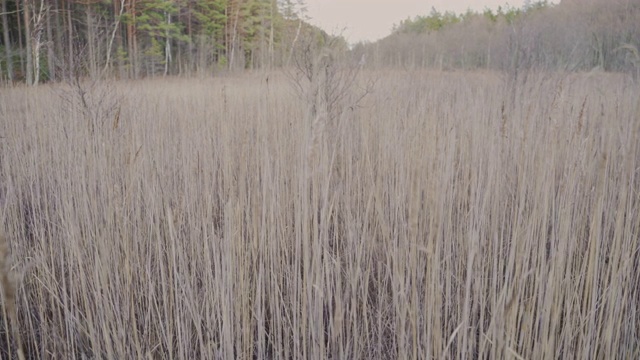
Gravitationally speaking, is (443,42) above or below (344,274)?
above

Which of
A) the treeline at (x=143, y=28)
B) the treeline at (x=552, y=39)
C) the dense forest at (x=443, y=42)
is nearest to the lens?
the dense forest at (x=443, y=42)

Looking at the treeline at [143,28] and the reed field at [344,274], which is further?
the treeline at [143,28]

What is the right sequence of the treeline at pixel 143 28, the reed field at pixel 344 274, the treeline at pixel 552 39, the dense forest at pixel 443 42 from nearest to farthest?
1. the reed field at pixel 344 274
2. the dense forest at pixel 443 42
3. the treeline at pixel 552 39
4. the treeline at pixel 143 28

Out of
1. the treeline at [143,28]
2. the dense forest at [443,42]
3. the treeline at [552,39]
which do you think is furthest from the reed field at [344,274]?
the treeline at [143,28]

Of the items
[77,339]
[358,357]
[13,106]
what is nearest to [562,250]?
[358,357]

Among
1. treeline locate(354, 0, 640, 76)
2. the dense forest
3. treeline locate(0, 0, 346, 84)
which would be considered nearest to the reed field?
the dense forest

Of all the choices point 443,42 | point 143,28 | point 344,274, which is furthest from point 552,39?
point 143,28

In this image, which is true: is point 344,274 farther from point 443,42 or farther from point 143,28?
point 143,28

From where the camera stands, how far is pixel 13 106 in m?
2.82

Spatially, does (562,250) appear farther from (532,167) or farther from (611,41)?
(611,41)

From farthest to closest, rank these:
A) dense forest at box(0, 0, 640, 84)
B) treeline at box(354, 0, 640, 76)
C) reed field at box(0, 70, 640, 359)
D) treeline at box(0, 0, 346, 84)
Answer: treeline at box(0, 0, 346, 84) → treeline at box(354, 0, 640, 76) → dense forest at box(0, 0, 640, 84) → reed field at box(0, 70, 640, 359)

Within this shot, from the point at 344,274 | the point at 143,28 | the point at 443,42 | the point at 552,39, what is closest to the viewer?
the point at 344,274

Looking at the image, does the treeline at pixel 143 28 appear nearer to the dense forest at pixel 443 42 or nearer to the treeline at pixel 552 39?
the dense forest at pixel 443 42

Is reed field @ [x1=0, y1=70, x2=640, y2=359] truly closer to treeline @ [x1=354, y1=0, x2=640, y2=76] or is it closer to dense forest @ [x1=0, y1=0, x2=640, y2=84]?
dense forest @ [x1=0, y1=0, x2=640, y2=84]
